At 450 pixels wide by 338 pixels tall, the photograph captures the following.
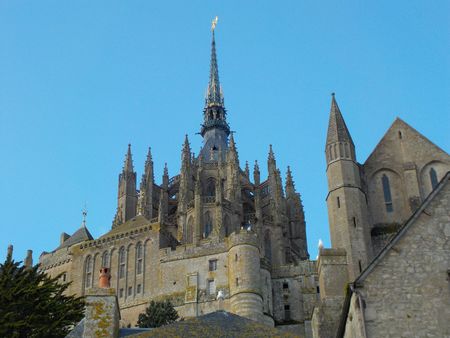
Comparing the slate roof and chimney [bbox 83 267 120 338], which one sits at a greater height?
chimney [bbox 83 267 120 338]

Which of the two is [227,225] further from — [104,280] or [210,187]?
[104,280]

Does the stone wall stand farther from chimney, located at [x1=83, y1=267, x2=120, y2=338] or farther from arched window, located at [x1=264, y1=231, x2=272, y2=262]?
arched window, located at [x1=264, y1=231, x2=272, y2=262]

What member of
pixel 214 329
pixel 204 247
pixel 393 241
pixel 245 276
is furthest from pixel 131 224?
pixel 393 241

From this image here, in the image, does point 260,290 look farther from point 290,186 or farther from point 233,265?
point 290,186

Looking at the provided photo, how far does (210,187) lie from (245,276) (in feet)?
68.3

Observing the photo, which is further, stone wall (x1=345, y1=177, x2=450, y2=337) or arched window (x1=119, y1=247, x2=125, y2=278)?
arched window (x1=119, y1=247, x2=125, y2=278)

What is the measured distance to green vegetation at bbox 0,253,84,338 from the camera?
2600 centimetres

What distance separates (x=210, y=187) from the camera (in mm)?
74250

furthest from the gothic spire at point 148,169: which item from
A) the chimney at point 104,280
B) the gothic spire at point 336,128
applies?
the chimney at point 104,280

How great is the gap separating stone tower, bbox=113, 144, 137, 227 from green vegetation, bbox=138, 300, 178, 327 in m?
17.6

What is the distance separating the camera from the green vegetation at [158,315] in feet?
167

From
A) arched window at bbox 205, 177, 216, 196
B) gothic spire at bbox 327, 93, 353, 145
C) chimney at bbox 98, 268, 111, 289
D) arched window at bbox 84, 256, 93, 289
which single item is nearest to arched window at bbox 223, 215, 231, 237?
arched window at bbox 205, 177, 216, 196

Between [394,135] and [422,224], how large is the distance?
2672 centimetres

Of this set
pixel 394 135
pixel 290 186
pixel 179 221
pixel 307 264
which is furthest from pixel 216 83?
pixel 394 135
